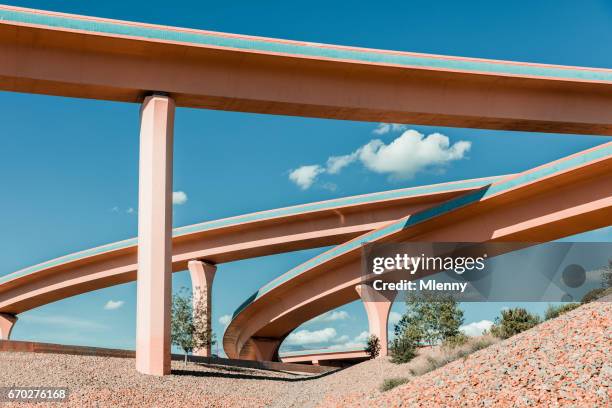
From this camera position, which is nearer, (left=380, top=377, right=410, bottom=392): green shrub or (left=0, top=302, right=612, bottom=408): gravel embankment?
(left=0, top=302, right=612, bottom=408): gravel embankment

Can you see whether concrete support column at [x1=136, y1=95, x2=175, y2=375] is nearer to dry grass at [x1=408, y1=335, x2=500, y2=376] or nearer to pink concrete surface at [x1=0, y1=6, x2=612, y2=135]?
pink concrete surface at [x1=0, y1=6, x2=612, y2=135]

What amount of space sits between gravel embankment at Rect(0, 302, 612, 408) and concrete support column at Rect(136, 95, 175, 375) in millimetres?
1074

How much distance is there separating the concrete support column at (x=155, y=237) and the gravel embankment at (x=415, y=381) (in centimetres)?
107

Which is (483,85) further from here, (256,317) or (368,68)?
(256,317)

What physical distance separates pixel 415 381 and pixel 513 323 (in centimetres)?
627

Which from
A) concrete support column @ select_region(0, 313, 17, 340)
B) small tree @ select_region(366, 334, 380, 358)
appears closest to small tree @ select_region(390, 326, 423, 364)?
small tree @ select_region(366, 334, 380, 358)

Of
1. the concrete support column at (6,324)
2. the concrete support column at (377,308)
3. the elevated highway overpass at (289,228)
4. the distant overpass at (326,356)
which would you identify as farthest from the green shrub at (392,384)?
the distant overpass at (326,356)

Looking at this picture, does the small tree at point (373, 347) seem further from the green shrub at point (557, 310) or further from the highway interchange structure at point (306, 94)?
the green shrub at point (557, 310)

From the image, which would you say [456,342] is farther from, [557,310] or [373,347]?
[373,347]

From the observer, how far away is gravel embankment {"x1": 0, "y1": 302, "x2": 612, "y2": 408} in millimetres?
13078

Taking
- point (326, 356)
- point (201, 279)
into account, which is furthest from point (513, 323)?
point (326, 356)

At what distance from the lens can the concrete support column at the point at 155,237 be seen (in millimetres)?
24188

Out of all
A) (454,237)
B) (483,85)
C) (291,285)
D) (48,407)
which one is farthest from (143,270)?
(291,285)

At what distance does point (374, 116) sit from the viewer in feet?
95.0
